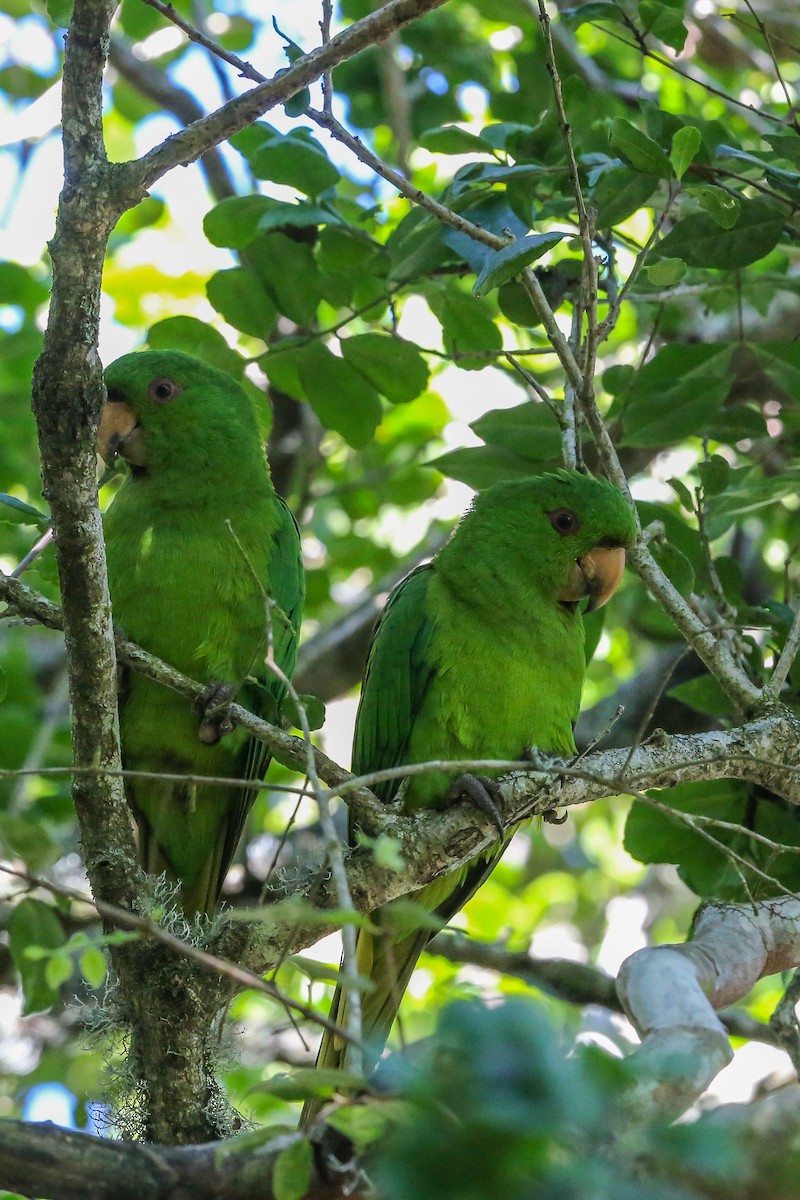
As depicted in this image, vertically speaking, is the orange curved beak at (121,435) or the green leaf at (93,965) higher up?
the orange curved beak at (121,435)

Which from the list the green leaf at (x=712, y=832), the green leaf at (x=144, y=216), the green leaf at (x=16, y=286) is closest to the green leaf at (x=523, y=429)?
the green leaf at (x=712, y=832)

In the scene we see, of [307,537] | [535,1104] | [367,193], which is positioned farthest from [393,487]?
[535,1104]

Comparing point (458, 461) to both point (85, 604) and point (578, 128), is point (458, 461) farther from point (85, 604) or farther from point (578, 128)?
point (85, 604)

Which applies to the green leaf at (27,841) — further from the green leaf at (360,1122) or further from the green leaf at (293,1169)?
the green leaf at (360,1122)

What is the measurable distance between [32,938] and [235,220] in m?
2.33

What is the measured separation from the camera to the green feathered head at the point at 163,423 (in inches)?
147

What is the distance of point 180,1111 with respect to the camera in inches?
107

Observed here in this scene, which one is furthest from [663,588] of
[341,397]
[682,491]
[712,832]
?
[341,397]

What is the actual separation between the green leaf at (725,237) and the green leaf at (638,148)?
0.88 feet

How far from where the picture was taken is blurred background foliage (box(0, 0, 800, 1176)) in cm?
343

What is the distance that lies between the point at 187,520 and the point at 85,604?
1.04 m

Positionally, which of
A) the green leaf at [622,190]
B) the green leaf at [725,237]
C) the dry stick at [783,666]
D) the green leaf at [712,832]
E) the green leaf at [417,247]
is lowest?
the green leaf at [712,832]

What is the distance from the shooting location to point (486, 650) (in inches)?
140

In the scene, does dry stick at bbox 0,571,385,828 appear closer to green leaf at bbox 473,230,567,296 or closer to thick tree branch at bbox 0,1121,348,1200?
thick tree branch at bbox 0,1121,348,1200
